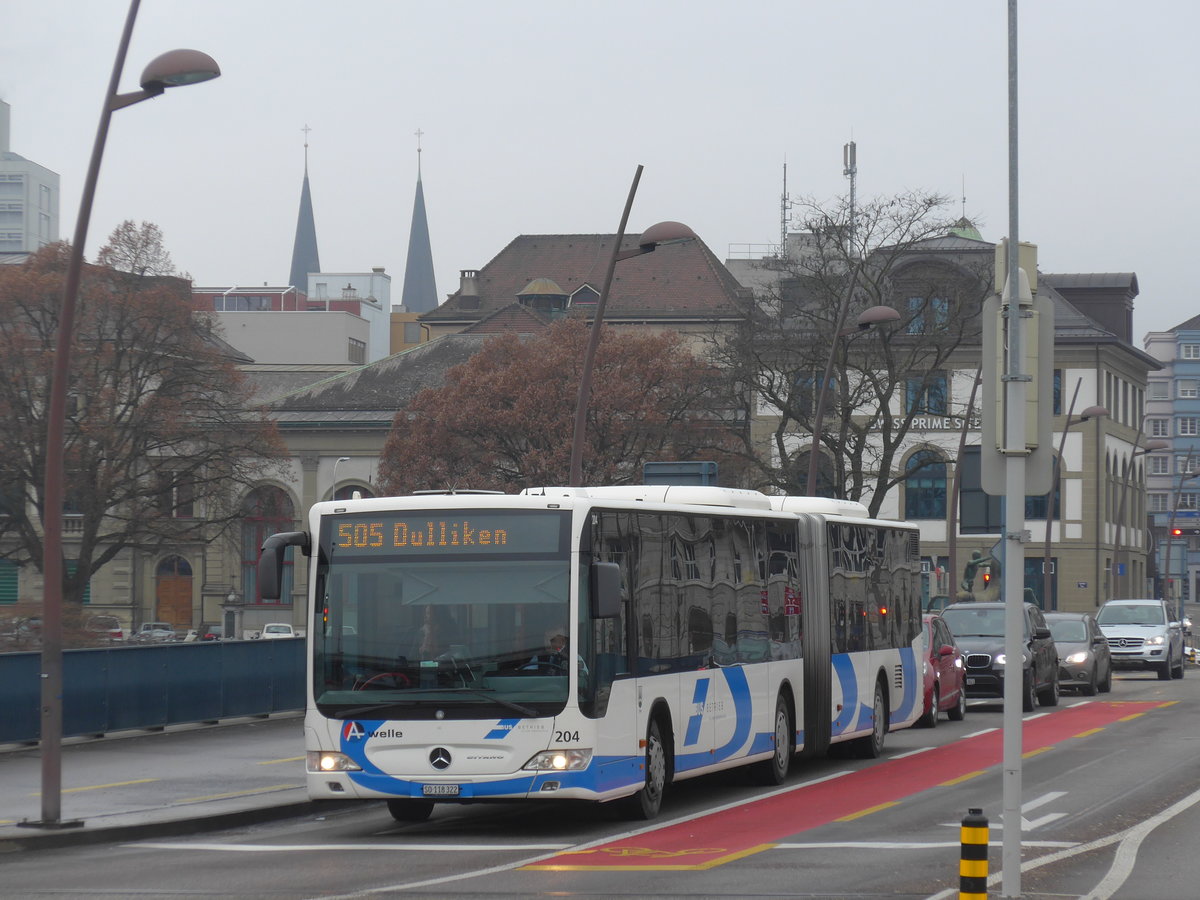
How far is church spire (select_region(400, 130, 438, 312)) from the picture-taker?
179875 mm

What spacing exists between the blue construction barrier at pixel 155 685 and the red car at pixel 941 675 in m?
9.54

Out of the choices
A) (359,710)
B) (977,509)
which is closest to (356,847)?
(359,710)

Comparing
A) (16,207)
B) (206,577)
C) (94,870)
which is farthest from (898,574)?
(16,207)

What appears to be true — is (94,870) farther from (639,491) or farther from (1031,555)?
(1031,555)

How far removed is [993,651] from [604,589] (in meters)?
19.6

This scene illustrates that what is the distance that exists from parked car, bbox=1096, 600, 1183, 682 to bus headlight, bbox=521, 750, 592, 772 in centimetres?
3457

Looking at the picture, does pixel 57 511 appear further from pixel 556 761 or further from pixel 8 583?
pixel 8 583

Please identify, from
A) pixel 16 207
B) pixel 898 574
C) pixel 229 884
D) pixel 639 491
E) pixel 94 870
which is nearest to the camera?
pixel 229 884

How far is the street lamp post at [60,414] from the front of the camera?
14984 mm

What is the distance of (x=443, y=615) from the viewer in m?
14.8

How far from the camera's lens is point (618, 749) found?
49.2ft

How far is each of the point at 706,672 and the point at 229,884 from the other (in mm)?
6103

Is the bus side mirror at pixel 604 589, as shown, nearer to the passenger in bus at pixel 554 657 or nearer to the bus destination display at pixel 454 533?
the passenger in bus at pixel 554 657

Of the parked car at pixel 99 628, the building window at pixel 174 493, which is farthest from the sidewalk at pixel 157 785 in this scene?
the building window at pixel 174 493
